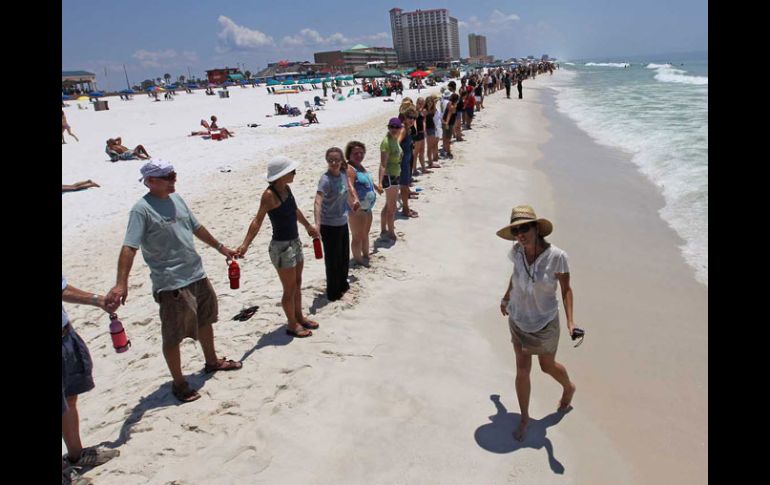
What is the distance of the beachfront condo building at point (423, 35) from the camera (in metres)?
173

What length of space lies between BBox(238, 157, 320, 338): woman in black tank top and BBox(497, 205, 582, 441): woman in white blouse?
75.3 inches

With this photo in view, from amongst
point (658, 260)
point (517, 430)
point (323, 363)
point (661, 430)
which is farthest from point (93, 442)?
point (658, 260)

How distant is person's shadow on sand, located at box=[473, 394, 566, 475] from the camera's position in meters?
3.29

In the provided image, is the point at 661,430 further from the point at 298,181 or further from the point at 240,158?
the point at 240,158

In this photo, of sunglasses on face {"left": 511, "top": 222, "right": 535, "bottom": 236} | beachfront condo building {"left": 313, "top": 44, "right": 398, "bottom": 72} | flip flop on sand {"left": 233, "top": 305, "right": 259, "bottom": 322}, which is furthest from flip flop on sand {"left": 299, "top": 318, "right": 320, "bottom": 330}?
beachfront condo building {"left": 313, "top": 44, "right": 398, "bottom": 72}

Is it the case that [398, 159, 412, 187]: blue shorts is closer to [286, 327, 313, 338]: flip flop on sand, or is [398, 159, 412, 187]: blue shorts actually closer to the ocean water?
[286, 327, 313, 338]: flip flop on sand

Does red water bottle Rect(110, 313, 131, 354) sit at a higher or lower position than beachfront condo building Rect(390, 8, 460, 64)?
lower

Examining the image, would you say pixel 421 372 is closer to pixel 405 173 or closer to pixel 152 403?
pixel 152 403

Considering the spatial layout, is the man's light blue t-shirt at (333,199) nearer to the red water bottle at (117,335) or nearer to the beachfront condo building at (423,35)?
the red water bottle at (117,335)

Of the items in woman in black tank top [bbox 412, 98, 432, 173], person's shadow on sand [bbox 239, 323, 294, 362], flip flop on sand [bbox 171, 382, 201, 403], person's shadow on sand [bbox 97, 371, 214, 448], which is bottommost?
person's shadow on sand [bbox 97, 371, 214, 448]

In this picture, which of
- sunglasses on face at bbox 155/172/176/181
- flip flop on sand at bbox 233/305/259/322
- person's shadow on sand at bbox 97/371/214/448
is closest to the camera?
sunglasses on face at bbox 155/172/176/181

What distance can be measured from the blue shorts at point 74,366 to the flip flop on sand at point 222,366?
44.9 inches

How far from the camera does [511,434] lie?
3400 millimetres

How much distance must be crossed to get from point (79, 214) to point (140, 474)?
28.0ft
